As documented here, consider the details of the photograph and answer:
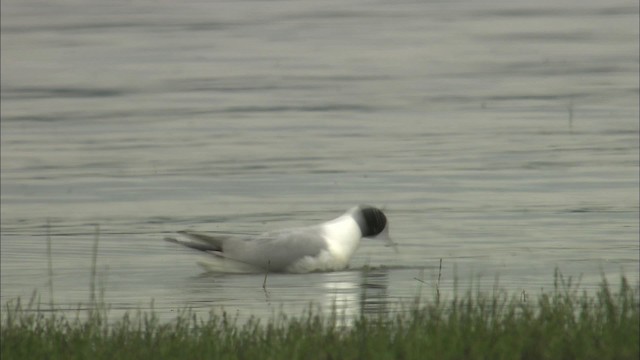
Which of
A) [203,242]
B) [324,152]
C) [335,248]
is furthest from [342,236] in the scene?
[324,152]

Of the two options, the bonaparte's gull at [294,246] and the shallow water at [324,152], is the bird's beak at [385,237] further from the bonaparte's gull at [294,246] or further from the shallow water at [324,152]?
the shallow water at [324,152]

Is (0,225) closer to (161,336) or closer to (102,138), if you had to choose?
(102,138)

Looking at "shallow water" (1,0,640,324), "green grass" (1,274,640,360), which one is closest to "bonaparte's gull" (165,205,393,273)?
"shallow water" (1,0,640,324)

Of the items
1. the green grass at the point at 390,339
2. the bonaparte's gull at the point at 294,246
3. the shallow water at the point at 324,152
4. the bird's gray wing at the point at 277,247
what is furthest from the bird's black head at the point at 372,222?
the green grass at the point at 390,339

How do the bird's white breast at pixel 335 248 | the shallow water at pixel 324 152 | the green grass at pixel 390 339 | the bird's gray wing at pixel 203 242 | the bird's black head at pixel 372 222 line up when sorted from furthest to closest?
1. the bird's black head at pixel 372 222
2. the bird's gray wing at pixel 203 242
3. the bird's white breast at pixel 335 248
4. the shallow water at pixel 324 152
5. the green grass at pixel 390 339

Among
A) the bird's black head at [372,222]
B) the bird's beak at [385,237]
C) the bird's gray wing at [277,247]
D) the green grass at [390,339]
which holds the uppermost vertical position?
the bird's black head at [372,222]

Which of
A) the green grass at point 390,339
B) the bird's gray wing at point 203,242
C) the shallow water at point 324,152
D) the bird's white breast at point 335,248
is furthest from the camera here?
the bird's gray wing at point 203,242

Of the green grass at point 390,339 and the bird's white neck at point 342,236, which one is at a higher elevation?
the bird's white neck at point 342,236

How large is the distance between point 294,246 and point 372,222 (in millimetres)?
729

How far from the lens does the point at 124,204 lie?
56.1 ft

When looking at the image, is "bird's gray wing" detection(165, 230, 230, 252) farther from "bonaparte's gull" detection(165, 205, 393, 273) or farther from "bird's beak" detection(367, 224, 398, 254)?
"bird's beak" detection(367, 224, 398, 254)

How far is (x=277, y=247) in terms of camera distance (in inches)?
571

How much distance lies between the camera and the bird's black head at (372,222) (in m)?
14.8

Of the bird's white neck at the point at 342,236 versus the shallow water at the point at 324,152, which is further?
the bird's white neck at the point at 342,236
